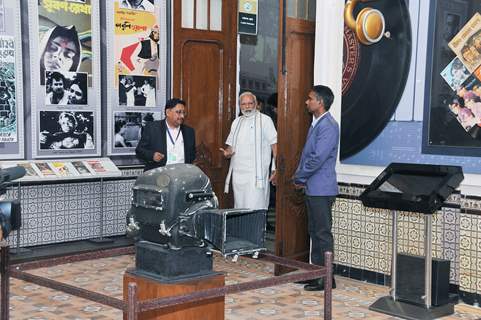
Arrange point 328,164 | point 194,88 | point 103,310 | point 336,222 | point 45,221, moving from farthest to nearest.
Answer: point 194,88
point 45,221
point 336,222
point 328,164
point 103,310

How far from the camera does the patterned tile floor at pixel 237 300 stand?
5.41 meters

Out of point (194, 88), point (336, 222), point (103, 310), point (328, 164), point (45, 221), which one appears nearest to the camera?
point (103, 310)

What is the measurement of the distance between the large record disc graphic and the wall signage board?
1861 millimetres

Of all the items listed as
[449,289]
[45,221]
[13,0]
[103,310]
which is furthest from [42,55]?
[449,289]

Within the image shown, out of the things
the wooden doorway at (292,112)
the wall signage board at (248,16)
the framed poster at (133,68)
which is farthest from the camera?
the wall signage board at (248,16)

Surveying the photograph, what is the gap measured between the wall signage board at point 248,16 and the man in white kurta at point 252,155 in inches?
56.5

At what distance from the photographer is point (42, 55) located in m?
7.12

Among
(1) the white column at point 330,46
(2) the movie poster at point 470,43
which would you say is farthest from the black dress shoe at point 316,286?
(2) the movie poster at point 470,43

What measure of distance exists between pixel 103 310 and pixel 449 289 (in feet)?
9.00

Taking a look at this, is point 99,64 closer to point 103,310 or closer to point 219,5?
point 219,5

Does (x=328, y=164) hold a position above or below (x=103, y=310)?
above

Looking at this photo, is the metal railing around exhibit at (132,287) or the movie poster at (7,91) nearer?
the metal railing around exhibit at (132,287)

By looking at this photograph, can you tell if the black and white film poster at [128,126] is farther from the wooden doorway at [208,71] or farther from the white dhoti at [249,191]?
the white dhoti at [249,191]

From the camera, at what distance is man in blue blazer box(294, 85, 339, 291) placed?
19.9ft
